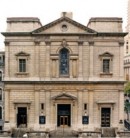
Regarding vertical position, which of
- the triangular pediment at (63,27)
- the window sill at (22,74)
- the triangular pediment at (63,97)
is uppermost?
the triangular pediment at (63,27)

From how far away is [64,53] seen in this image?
5031cm

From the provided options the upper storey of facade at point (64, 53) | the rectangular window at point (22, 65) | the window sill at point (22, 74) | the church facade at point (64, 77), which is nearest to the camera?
the church facade at point (64, 77)

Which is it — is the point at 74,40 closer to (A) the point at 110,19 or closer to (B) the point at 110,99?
(A) the point at 110,19

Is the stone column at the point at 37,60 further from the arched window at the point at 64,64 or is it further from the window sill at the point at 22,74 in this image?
the arched window at the point at 64,64

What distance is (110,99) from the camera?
49.9 m

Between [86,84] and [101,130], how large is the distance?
18.9ft

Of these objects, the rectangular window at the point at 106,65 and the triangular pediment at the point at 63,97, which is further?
the rectangular window at the point at 106,65

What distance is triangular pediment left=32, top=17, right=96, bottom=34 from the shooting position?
5019 cm

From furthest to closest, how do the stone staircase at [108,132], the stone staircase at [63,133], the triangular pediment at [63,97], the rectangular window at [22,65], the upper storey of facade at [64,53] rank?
the rectangular window at [22,65] < the upper storey of facade at [64,53] < the triangular pediment at [63,97] < the stone staircase at [108,132] < the stone staircase at [63,133]

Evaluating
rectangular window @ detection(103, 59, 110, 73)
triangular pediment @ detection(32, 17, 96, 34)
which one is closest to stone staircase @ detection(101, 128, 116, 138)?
rectangular window @ detection(103, 59, 110, 73)

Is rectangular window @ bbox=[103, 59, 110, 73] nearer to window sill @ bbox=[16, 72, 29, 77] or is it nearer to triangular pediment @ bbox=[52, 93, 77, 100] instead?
triangular pediment @ bbox=[52, 93, 77, 100]

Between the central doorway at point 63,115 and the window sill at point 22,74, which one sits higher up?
the window sill at point 22,74

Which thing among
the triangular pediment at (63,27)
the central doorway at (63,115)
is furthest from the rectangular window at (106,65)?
the central doorway at (63,115)

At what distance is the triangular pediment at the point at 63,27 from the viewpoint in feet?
165
